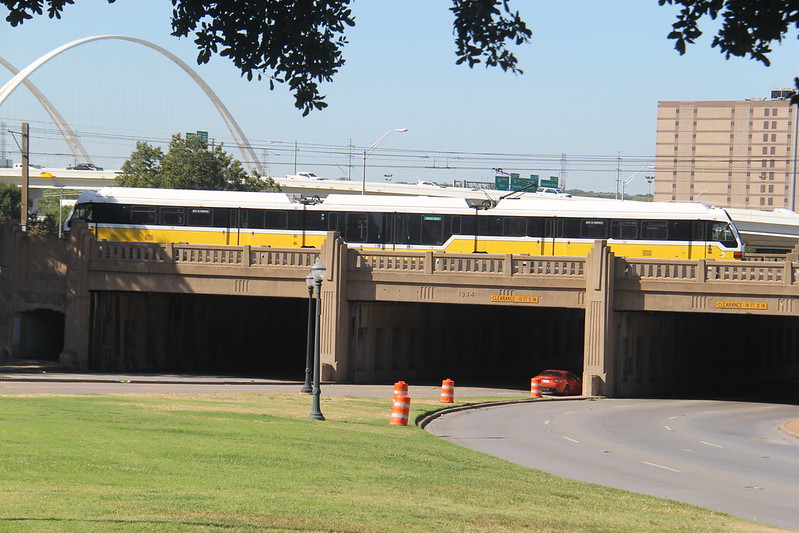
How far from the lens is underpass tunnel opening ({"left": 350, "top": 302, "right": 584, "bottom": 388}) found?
4812 cm

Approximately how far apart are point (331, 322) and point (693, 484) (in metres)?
25.5

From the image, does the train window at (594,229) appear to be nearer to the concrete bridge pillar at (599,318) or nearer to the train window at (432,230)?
the concrete bridge pillar at (599,318)

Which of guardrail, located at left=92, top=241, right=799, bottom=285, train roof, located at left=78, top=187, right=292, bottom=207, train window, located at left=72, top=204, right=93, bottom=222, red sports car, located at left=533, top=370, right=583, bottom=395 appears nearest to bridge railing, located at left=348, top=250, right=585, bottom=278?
guardrail, located at left=92, top=241, right=799, bottom=285

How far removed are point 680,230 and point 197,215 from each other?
2202 cm

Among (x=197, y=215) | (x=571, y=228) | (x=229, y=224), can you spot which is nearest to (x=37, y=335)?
(x=197, y=215)

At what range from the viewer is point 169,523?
40.3ft

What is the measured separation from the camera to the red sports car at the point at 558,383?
46.0 meters

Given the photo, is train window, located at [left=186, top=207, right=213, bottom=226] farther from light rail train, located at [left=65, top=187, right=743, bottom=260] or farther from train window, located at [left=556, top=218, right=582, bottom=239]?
train window, located at [left=556, top=218, right=582, bottom=239]

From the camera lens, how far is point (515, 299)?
149 ft

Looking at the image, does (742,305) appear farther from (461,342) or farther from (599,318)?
(461,342)

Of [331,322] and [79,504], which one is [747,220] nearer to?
[331,322]

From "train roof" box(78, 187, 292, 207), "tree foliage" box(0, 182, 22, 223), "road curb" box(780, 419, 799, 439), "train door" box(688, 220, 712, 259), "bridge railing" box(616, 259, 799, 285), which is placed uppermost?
"tree foliage" box(0, 182, 22, 223)

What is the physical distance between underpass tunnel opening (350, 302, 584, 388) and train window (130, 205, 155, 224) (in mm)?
11286

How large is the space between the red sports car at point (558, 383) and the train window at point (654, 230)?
7.14m
